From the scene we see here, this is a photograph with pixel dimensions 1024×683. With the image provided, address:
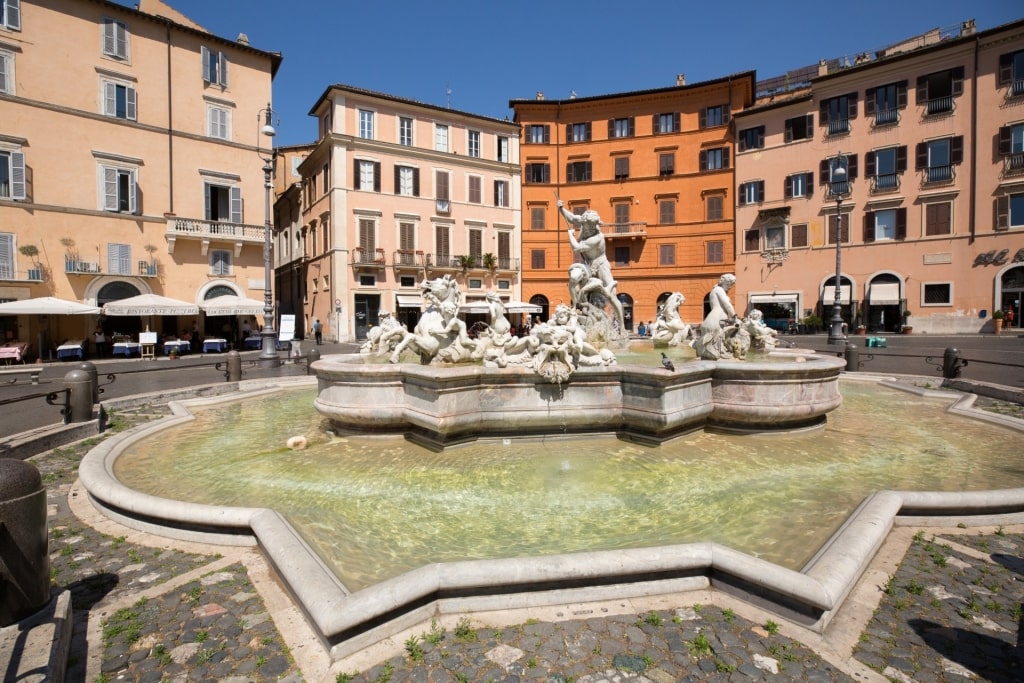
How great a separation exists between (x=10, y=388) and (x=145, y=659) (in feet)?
48.9

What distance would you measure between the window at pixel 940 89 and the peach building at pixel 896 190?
0.20 feet

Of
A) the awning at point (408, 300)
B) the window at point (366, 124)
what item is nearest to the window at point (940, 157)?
the awning at point (408, 300)

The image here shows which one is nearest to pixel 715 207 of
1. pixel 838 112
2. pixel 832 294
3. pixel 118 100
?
pixel 838 112

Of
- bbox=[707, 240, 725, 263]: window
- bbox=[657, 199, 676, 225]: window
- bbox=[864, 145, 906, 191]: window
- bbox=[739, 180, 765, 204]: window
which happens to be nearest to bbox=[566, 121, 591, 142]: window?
bbox=[657, 199, 676, 225]: window

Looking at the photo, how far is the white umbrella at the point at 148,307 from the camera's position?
863 inches

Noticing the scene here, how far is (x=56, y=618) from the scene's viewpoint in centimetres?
262

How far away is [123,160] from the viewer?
2497 cm

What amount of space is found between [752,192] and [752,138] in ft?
12.7

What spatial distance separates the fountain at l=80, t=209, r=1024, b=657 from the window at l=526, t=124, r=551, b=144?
114 ft

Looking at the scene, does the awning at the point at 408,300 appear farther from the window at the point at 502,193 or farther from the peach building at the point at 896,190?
the peach building at the point at 896,190

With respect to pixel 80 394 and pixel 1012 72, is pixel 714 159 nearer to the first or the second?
pixel 1012 72

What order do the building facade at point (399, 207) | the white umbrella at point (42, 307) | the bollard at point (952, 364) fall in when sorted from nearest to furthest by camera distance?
the bollard at point (952, 364) → the white umbrella at point (42, 307) → the building facade at point (399, 207)

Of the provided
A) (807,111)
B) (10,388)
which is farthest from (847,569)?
(807,111)

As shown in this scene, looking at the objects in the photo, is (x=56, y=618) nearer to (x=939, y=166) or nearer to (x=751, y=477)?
(x=751, y=477)
